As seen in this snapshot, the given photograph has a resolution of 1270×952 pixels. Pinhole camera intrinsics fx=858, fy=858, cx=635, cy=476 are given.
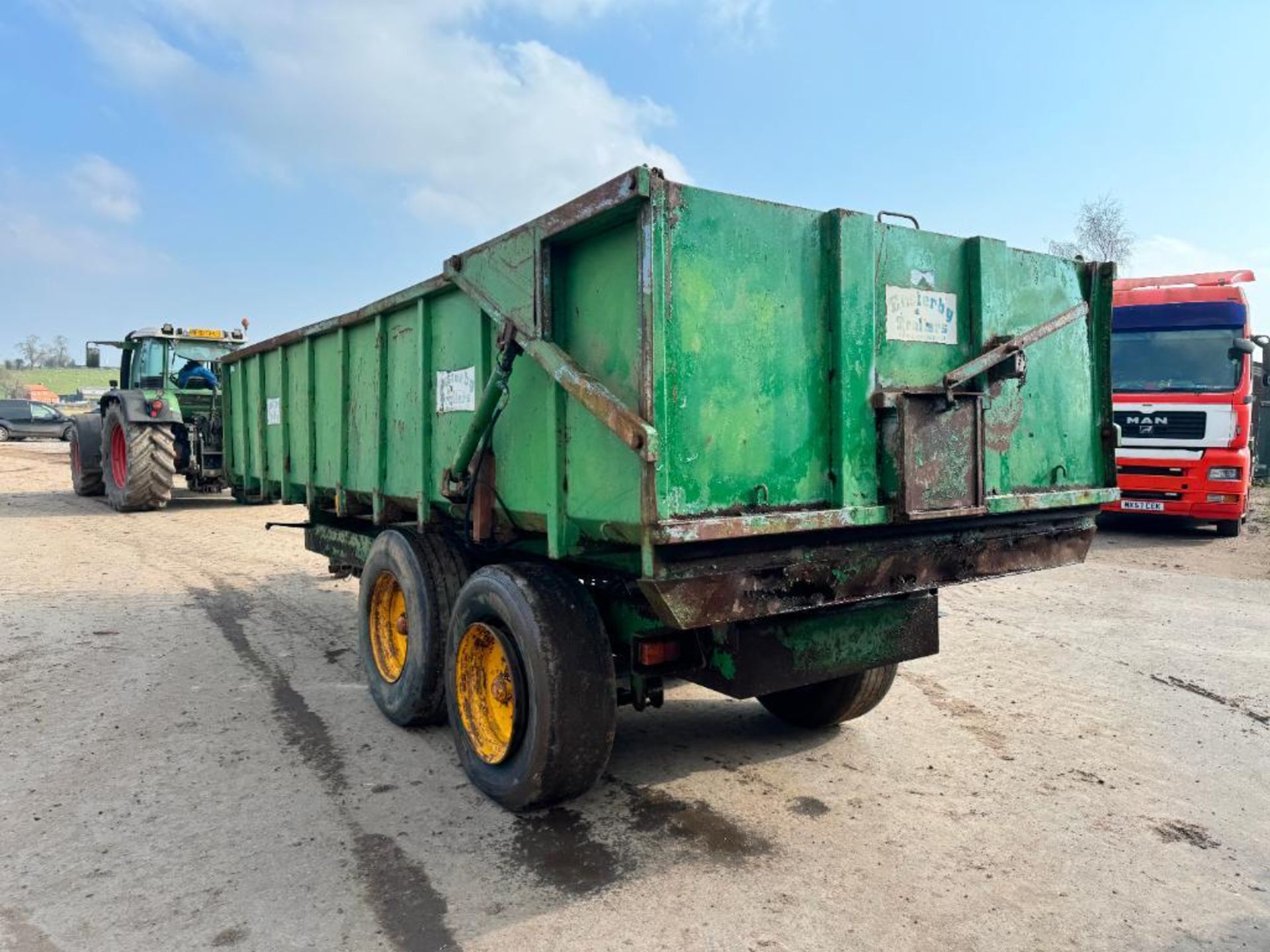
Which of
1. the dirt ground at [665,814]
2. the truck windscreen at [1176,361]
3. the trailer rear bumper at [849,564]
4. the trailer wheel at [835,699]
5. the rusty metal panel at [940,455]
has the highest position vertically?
the truck windscreen at [1176,361]

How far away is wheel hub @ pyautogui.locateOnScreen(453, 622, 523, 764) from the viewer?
11.7ft

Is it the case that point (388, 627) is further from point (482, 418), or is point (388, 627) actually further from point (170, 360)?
point (170, 360)

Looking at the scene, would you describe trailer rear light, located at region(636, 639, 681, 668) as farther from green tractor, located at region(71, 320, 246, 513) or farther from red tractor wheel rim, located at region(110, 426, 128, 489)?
red tractor wheel rim, located at region(110, 426, 128, 489)

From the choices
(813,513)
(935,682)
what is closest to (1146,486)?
(935,682)

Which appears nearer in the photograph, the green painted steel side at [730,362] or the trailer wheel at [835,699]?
the green painted steel side at [730,362]

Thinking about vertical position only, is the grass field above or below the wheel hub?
above

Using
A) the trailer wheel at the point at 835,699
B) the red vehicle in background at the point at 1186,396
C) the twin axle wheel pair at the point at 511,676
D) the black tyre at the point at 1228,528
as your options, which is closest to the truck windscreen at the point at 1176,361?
A: the red vehicle in background at the point at 1186,396

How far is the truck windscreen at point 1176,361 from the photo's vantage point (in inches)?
420

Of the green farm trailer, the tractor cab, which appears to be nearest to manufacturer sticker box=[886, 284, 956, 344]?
the green farm trailer

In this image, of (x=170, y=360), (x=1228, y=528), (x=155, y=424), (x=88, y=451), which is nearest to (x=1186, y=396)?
(x=1228, y=528)

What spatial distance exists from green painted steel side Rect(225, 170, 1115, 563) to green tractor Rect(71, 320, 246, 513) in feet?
30.6

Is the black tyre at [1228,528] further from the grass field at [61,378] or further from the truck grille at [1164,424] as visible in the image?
the grass field at [61,378]

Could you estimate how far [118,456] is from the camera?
13375 millimetres

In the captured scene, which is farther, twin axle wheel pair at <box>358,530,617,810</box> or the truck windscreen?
the truck windscreen
